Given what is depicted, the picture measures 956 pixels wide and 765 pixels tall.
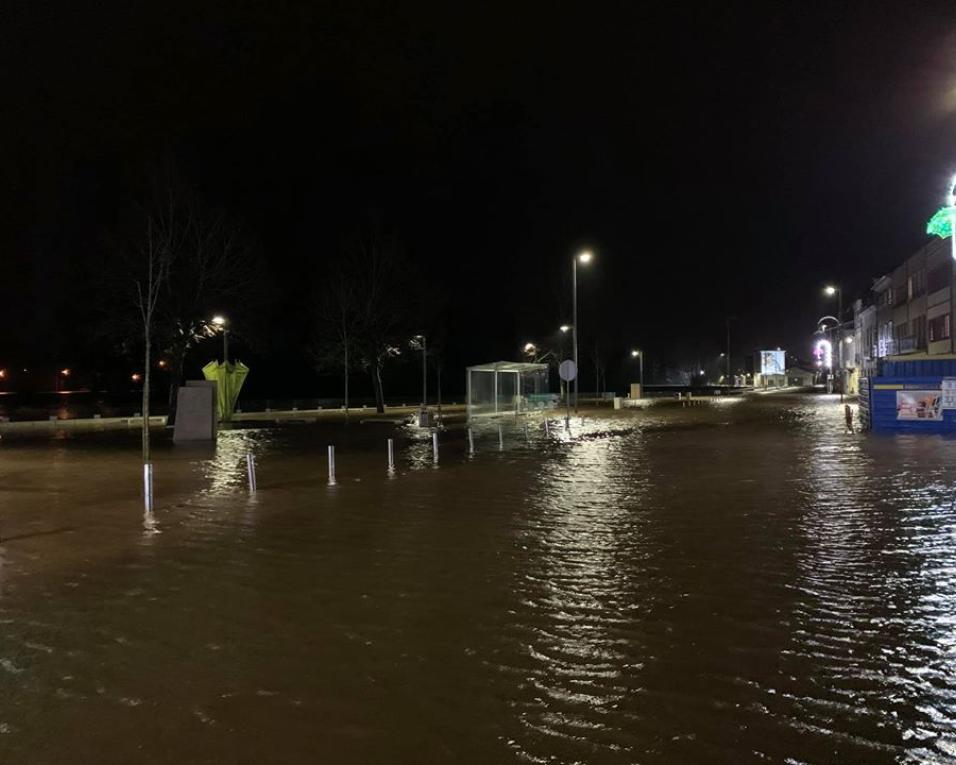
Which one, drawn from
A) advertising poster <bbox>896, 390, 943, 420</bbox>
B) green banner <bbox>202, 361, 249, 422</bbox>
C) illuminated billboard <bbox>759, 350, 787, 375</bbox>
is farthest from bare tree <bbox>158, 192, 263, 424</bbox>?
illuminated billboard <bbox>759, 350, 787, 375</bbox>

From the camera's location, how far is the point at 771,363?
128250mm

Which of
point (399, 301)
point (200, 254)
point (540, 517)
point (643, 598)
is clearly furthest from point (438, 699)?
point (399, 301)

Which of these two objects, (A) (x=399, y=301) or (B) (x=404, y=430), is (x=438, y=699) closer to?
(B) (x=404, y=430)

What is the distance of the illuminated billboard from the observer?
12744 centimetres

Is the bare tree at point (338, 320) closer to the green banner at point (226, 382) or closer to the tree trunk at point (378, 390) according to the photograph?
the tree trunk at point (378, 390)

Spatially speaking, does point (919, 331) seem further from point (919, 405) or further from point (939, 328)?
point (919, 405)

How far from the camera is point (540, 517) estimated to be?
1145cm

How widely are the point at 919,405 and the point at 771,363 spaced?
10486 cm

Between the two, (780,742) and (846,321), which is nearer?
(780,742)

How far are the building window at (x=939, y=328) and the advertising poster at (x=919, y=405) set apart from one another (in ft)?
77.6

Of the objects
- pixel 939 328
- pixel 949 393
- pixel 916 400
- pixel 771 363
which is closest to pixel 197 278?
pixel 916 400

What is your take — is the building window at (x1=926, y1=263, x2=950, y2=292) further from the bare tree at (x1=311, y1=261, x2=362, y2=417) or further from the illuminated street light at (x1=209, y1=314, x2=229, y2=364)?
the illuminated street light at (x1=209, y1=314, x2=229, y2=364)

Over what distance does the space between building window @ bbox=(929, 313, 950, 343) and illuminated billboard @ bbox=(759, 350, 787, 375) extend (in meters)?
75.9

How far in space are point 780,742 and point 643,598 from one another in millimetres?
2893
